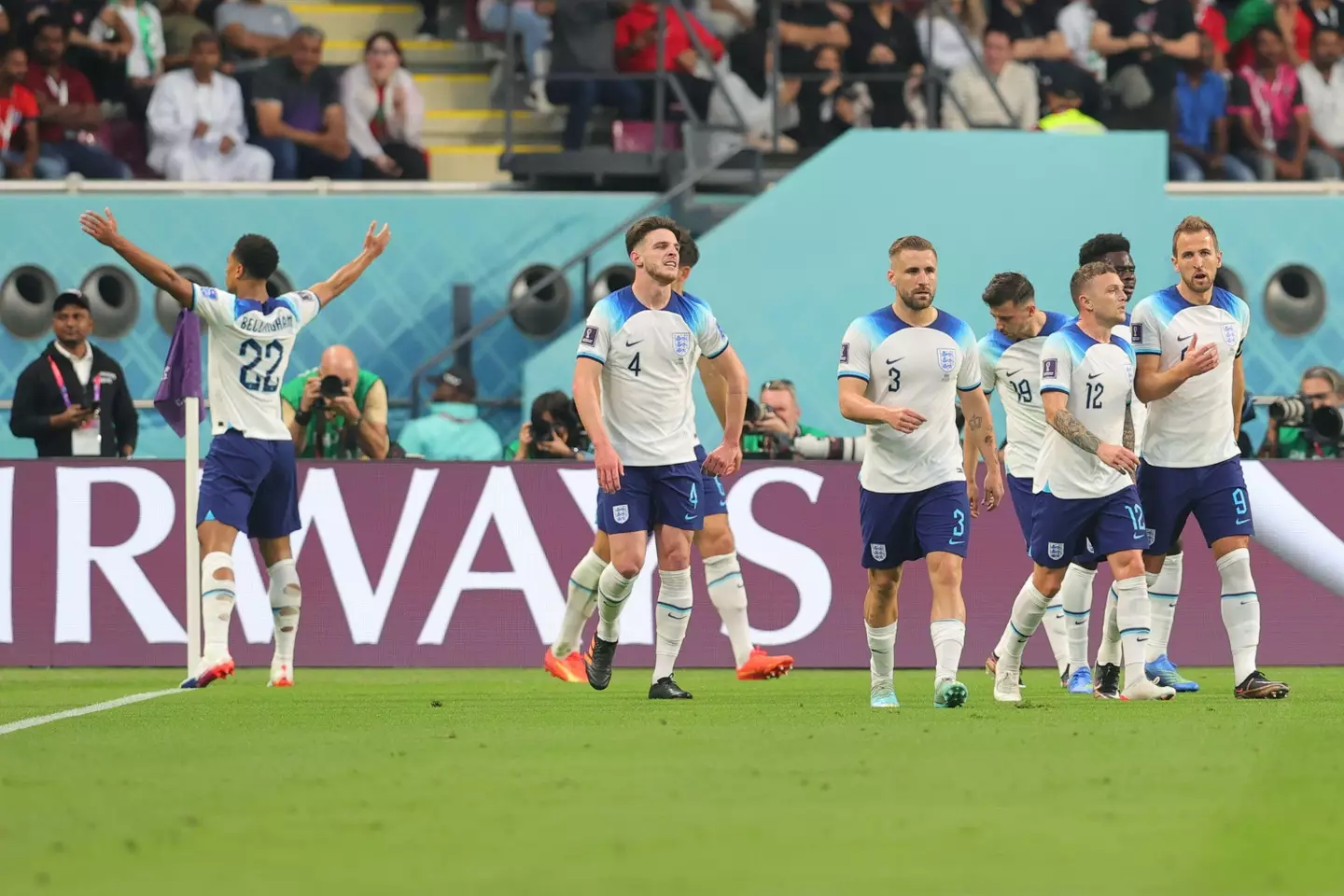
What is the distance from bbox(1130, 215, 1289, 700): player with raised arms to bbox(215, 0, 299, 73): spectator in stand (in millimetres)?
11217

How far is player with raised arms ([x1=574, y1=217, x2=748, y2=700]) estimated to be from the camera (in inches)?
440

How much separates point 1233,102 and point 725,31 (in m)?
4.72

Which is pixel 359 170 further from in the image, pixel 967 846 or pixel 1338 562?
pixel 967 846

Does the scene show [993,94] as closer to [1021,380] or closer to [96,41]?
[96,41]

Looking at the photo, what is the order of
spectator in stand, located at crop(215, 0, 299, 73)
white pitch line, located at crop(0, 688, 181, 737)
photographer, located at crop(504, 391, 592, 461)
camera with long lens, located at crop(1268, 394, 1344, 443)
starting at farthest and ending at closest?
spectator in stand, located at crop(215, 0, 299, 73)
camera with long lens, located at crop(1268, 394, 1344, 443)
photographer, located at crop(504, 391, 592, 461)
white pitch line, located at crop(0, 688, 181, 737)

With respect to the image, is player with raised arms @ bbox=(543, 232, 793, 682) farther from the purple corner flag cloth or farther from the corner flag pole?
the purple corner flag cloth

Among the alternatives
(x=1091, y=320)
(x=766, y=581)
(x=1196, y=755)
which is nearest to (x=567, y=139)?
(x=766, y=581)

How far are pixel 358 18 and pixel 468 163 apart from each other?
79.5 inches

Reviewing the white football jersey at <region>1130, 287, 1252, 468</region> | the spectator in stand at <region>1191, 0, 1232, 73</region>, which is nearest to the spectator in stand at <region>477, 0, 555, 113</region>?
the spectator in stand at <region>1191, 0, 1232, 73</region>

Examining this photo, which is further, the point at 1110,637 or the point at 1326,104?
the point at 1326,104

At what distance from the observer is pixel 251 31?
20.5 meters

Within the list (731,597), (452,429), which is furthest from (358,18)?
(731,597)

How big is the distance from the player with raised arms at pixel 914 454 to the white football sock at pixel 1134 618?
822 millimetres

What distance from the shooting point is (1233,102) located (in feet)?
69.1
